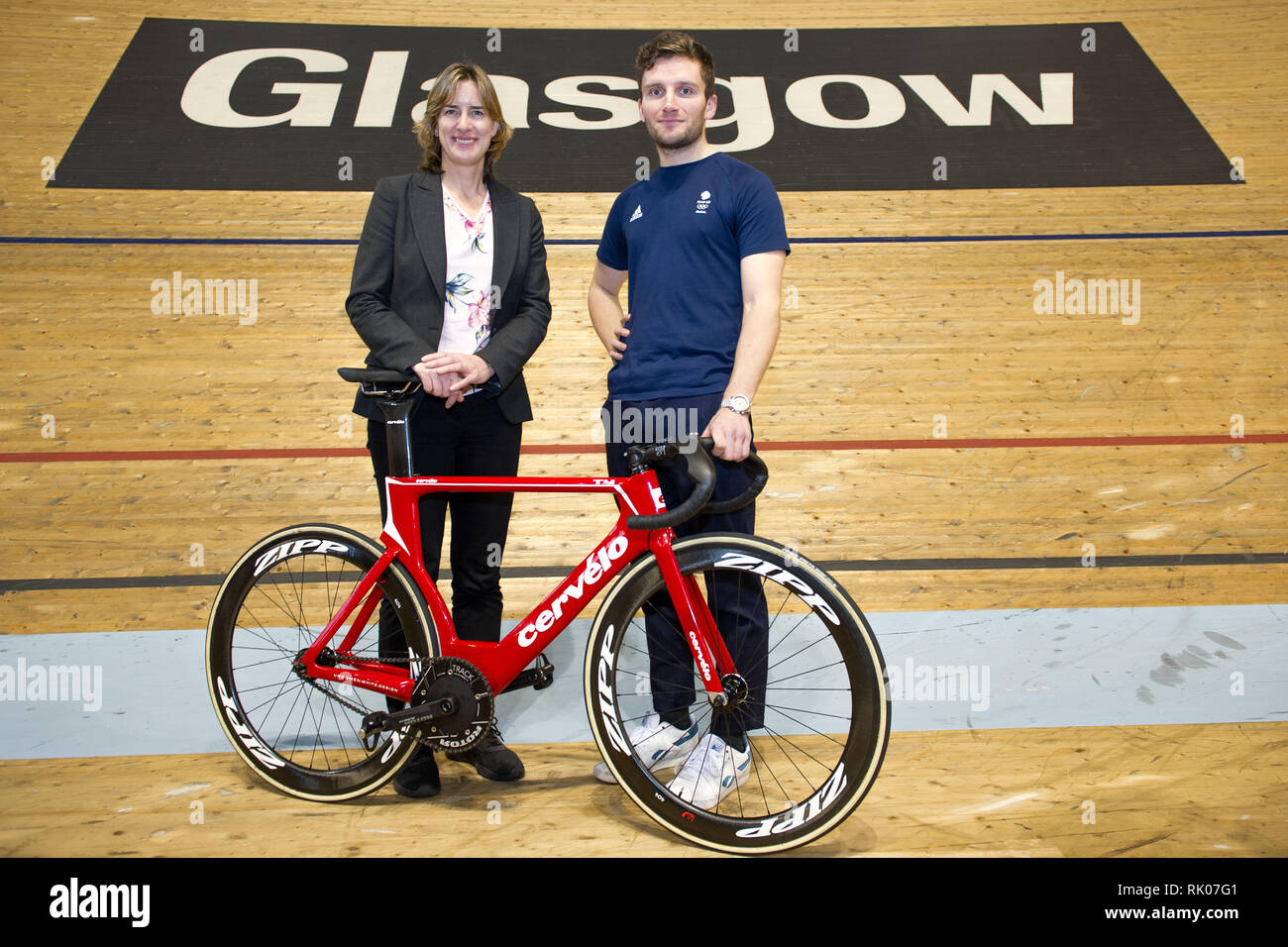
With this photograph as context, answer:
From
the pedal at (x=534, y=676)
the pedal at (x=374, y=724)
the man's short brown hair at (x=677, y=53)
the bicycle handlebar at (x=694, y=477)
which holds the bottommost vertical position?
the pedal at (x=374, y=724)

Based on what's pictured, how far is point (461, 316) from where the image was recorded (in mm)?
2229

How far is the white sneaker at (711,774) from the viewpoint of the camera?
2043mm

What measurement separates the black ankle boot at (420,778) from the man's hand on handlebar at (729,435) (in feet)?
3.17

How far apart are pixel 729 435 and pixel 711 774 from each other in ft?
2.47

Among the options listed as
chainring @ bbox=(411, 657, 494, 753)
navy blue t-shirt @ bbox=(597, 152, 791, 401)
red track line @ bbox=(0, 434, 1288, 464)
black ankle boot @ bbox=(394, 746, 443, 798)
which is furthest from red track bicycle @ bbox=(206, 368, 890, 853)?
red track line @ bbox=(0, 434, 1288, 464)

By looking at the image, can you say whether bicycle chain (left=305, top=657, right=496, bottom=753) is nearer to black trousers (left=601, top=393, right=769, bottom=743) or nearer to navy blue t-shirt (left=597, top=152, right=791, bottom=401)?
black trousers (left=601, top=393, right=769, bottom=743)

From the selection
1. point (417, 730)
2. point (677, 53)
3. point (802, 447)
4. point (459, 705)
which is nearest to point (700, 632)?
point (459, 705)

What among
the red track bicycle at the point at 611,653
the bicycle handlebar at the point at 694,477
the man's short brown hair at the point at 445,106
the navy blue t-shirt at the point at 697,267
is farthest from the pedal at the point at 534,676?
the man's short brown hair at the point at 445,106

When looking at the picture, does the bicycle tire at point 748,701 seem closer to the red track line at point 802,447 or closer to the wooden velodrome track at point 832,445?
the wooden velodrome track at point 832,445

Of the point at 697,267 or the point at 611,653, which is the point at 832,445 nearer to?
the point at 697,267

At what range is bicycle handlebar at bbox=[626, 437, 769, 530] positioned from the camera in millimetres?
1795
